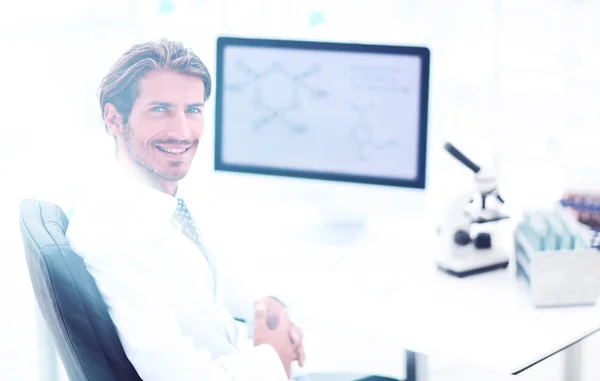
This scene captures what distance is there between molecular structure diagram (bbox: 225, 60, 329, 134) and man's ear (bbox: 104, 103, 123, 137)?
678mm

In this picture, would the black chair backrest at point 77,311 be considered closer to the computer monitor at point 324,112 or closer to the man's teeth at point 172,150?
the man's teeth at point 172,150

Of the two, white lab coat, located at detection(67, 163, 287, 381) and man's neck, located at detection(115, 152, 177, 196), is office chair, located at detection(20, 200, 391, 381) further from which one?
man's neck, located at detection(115, 152, 177, 196)

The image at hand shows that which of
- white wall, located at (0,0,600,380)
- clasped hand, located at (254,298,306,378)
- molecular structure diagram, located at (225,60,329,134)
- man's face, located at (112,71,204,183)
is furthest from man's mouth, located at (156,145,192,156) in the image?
white wall, located at (0,0,600,380)

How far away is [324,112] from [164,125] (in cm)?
67

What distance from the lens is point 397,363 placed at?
2.22 m

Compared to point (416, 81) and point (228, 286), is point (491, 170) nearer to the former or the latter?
point (416, 81)

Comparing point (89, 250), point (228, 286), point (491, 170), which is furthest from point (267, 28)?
point (89, 250)

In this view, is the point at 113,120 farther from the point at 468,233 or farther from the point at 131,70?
the point at 468,233

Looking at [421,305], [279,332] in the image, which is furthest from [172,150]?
[421,305]

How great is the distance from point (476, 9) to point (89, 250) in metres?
2.34

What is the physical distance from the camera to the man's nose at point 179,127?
960mm

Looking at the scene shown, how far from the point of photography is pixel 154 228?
97 centimetres

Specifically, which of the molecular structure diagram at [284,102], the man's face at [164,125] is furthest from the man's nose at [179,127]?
the molecular structure diagram at [284,102]

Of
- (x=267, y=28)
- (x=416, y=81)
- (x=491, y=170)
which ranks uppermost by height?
(x=267, y=28)
